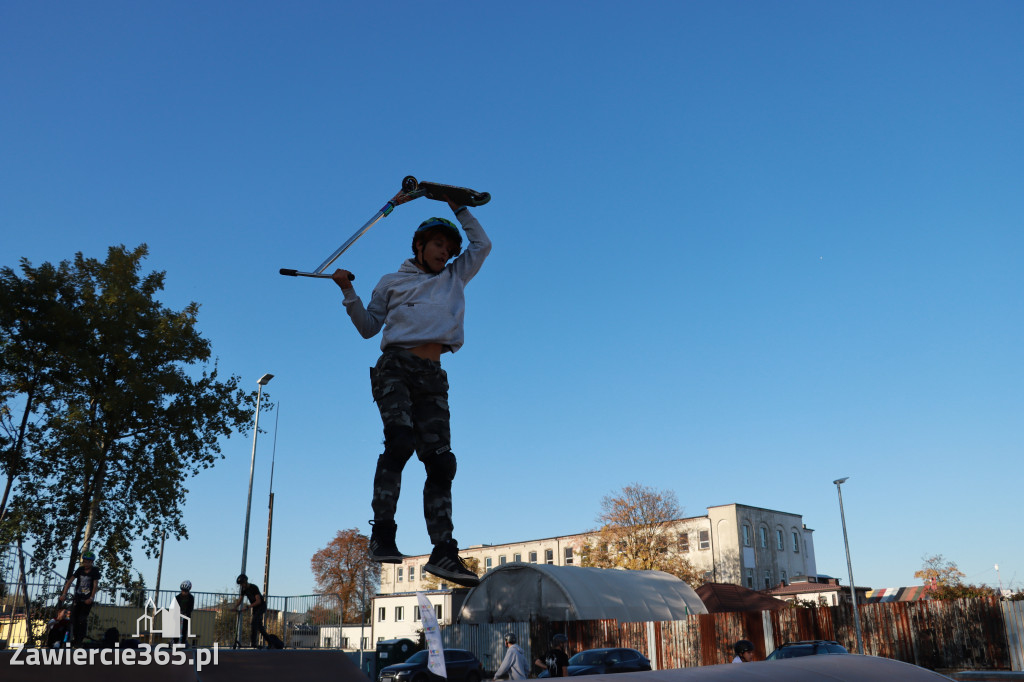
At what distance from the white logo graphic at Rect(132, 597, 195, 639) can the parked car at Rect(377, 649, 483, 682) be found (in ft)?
20.7

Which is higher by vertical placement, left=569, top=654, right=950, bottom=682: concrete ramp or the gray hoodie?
the gray hoodie

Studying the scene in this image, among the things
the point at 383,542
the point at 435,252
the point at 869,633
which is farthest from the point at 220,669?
the point at 869,633

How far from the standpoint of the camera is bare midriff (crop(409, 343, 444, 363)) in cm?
441

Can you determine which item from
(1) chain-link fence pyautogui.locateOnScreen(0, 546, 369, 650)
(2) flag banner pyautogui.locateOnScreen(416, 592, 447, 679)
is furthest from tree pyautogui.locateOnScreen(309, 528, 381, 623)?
(2) flag banner pyautogui.locateOnScreen(416, 592, 447, 679)

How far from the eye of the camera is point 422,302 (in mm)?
4496

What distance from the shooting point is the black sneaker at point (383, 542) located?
400 cm

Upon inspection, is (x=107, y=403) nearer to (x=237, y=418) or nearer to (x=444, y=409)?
(x=237, y=418)

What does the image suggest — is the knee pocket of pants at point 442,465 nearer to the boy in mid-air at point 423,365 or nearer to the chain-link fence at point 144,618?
the boy in mid-air at point 423,365

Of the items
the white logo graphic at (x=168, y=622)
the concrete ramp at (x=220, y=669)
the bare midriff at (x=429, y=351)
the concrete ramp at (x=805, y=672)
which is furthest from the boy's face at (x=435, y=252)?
the white logo graphic at (x=168, y=622)

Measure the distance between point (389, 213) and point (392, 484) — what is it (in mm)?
1654

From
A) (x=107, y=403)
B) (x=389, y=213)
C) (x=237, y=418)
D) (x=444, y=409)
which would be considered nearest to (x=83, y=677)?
(x=444, y=409)

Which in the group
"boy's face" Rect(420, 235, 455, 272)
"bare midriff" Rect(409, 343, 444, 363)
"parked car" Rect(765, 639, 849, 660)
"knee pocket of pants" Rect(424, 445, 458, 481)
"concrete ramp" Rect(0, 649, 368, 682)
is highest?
"boy's face" Rect(420, 235, 455, 272)

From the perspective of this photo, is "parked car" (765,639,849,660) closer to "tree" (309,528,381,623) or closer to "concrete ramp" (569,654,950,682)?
"concrete ramp" (569,654,950,682)

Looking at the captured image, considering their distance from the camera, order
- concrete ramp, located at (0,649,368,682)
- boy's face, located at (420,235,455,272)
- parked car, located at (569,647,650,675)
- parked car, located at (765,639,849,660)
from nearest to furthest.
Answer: concrete ramp, located at (0,649,368,682) → boy's face, located at (420,235,455,272) → parked car, located at (765,639,849,660) → parked car, located at (569,647,650,675)
